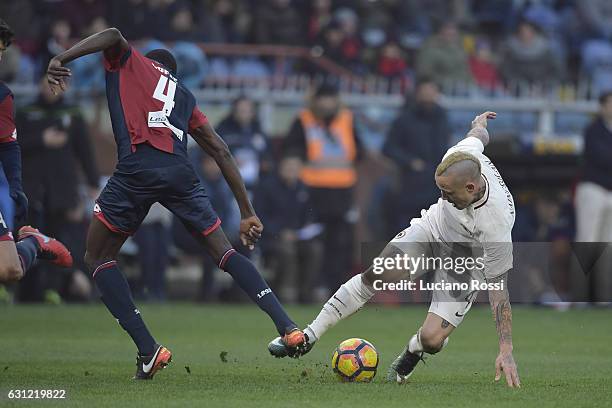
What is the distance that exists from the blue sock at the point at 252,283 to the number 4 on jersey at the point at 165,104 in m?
0.95

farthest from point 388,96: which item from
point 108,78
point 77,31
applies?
point 108,78

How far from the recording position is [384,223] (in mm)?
17531

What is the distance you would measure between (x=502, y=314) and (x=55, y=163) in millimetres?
9096

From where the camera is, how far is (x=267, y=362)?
9.70 metres

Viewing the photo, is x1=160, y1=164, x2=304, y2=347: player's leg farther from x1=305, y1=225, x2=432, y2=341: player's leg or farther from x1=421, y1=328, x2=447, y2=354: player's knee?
x1=421, y1=328, x2=447, y2=354: player's knee

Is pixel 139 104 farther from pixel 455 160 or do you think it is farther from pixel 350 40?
pixel 350 40

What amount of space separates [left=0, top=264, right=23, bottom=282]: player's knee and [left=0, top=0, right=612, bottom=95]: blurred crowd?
29.5ft

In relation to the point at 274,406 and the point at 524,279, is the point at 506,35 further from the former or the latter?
the point at 274,406

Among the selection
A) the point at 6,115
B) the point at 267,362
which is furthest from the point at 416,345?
the point at 6,115

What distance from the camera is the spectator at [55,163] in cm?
1562

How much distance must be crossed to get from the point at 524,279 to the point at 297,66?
501 cm

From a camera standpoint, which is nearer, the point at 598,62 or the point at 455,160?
the point at 455,160

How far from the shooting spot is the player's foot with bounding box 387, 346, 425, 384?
848 centimetres

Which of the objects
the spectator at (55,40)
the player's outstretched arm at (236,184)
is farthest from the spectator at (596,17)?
the player's outstretched arm at (236,184)
